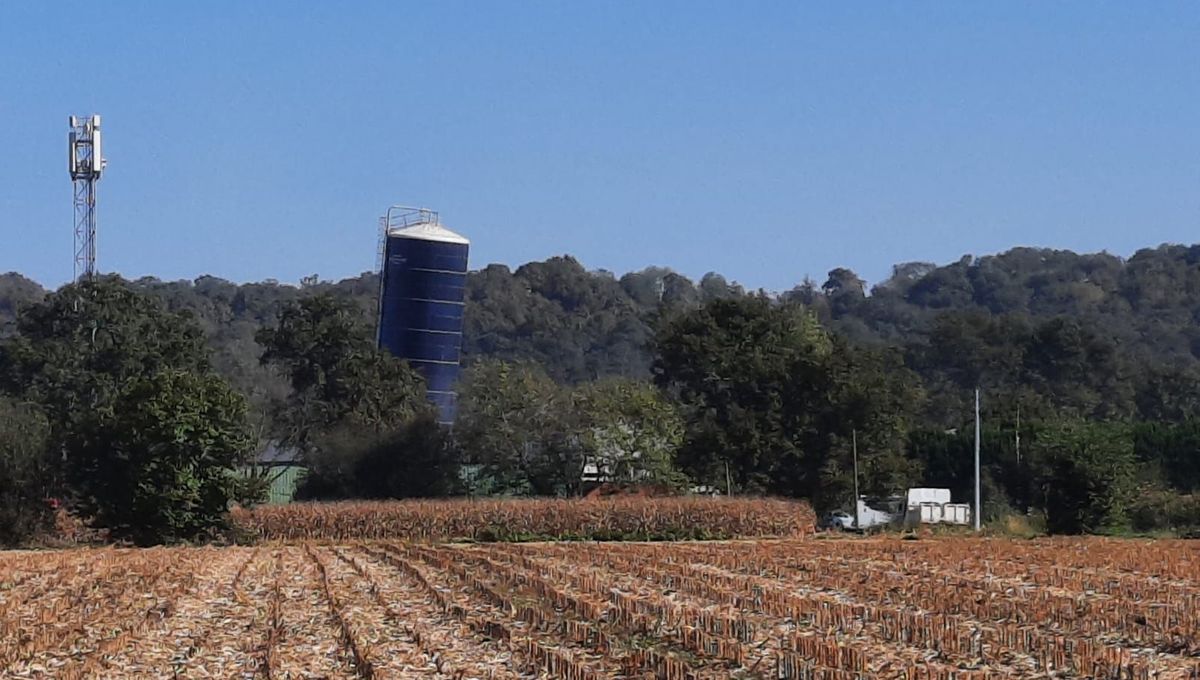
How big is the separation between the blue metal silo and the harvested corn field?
46.4 metres

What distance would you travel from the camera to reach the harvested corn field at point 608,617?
1769cm

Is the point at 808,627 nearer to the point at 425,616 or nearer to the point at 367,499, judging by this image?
the point at 425,616

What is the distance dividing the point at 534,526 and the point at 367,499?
32.5 ft

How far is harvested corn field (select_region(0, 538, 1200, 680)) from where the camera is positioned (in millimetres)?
17688

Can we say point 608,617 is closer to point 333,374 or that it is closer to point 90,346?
point 90,346

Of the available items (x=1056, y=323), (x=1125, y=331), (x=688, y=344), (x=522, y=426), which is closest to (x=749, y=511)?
(x=522, y=426)

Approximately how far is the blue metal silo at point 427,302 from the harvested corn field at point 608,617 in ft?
152

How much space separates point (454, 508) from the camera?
57.3 metres

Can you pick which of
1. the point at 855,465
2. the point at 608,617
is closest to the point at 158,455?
the point at 855,465

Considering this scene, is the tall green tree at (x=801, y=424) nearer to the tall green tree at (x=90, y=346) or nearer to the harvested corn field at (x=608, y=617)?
the tall green tree at (x=90, y=346)

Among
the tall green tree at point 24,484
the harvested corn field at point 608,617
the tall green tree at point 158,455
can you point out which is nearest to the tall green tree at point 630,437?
the tall green tree at point 158,455

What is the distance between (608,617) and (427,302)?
212 feet

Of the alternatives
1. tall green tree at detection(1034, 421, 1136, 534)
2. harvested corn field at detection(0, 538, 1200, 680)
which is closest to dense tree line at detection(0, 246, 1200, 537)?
tall green tree at detection(1034, 421, 1136, 534)

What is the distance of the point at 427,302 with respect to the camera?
8625 centimetres
